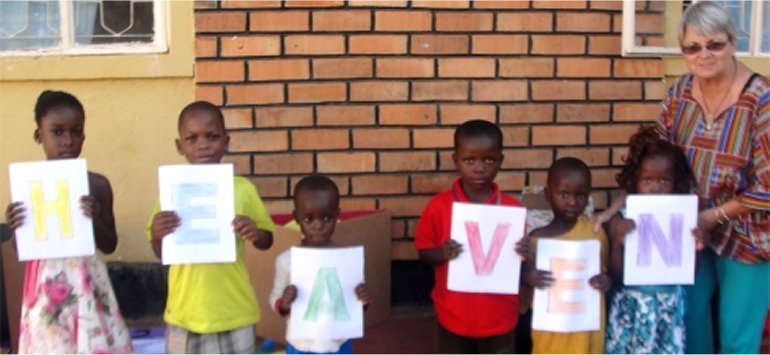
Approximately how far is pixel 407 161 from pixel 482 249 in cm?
120

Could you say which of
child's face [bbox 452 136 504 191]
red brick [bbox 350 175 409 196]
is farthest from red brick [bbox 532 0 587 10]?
child's face [bbox 452 136 504 191]

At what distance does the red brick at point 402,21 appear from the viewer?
14.1 ft

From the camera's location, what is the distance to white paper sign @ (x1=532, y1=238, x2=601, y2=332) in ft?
10.7

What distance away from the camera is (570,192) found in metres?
3.34

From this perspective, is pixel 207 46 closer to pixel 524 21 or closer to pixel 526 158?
pixel 524 21

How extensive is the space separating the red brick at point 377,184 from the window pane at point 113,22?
129cm

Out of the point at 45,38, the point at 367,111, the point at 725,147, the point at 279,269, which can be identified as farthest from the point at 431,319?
the point at 45,38

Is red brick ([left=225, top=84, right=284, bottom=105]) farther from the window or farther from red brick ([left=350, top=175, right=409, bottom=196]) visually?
the window

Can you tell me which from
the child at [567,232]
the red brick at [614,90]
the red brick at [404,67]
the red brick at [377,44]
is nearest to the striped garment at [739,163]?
the child at [567,232]

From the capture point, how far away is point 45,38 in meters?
4.46

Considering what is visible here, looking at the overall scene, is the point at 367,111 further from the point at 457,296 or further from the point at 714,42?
the point at 714,42

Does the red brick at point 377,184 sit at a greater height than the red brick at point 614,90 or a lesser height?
lesser

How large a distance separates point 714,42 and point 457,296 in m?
1.37

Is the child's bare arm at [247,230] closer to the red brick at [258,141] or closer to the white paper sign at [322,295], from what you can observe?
the white paper sign at [322,295]
